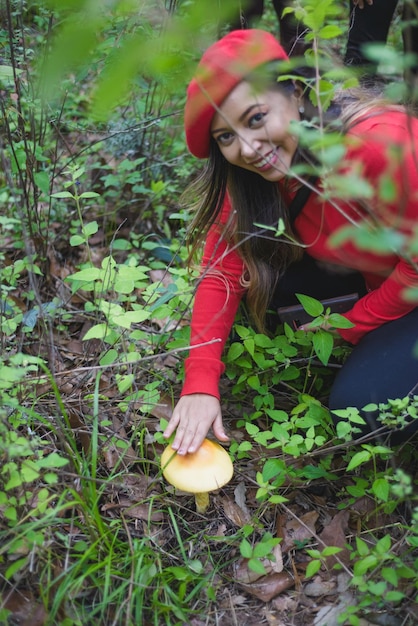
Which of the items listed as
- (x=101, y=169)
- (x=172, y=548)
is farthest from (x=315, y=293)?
(x=101, y=169)

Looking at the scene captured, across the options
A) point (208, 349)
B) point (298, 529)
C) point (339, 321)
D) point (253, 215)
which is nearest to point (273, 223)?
point (253, 215)

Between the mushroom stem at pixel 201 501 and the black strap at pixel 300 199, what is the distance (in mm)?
1204

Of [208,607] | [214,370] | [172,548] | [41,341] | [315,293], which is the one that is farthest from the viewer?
[315,293]

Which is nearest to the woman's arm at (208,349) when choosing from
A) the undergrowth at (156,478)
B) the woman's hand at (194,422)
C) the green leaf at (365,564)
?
the woman's hand at (194,422)

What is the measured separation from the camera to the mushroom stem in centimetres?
227

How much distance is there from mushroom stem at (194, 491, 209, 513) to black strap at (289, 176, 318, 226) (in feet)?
3.95

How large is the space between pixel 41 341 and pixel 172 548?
1.06 m

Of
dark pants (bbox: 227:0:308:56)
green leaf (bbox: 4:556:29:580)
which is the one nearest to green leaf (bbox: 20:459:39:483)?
green leaf (bbox: 4:556:29:580)

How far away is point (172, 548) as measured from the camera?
223 cm

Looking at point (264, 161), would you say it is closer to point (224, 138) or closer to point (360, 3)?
point (224, 138)

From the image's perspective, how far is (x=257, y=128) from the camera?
2.06 meters

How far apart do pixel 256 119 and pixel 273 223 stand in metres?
0.54

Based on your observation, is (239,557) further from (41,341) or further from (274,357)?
(41,341)

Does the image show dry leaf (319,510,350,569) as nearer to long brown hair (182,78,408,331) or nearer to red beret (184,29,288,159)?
long brown hair (182,78,408,331)
